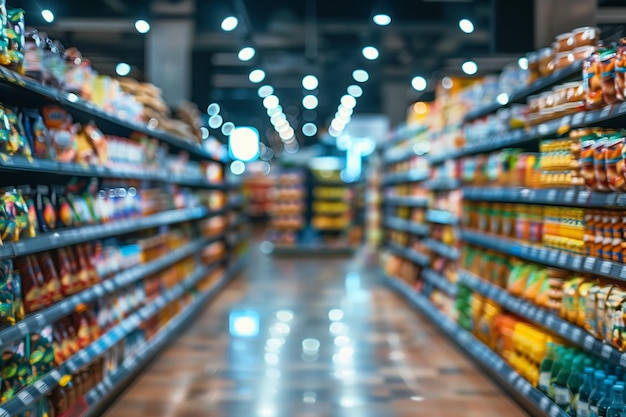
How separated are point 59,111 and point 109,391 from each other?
5.65 ft

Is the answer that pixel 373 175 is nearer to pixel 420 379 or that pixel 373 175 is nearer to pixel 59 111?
pixel 420 379

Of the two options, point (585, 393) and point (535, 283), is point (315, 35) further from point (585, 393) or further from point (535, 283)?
point (585, 393)

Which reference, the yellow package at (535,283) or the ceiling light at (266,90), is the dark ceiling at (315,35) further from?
the yellow package at (535,283)

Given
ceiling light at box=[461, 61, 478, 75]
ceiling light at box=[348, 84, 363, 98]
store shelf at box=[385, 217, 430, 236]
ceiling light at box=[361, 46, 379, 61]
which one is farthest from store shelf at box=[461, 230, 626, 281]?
ceiling light at box=[348, 84, 363, 98]

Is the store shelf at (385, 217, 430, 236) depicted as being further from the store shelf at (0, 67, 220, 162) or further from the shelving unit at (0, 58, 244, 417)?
the store shelf at (0, 67, 220, 162)

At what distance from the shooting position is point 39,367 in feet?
11.4

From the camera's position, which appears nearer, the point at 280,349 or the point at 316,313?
the point at 280,349

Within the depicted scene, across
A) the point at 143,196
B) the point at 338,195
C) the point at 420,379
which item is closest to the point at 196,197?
the point at 143,196

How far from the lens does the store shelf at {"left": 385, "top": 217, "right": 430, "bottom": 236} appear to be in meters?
8.62

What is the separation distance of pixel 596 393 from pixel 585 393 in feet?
0.38

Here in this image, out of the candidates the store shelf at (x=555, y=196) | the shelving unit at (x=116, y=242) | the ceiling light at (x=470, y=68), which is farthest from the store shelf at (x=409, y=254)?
the ceiling light at (x=470, y=68)

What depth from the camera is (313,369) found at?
18.4 ft

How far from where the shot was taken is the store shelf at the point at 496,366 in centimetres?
396

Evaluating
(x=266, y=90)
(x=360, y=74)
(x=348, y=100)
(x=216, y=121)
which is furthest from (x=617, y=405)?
(x=216, y=121)
